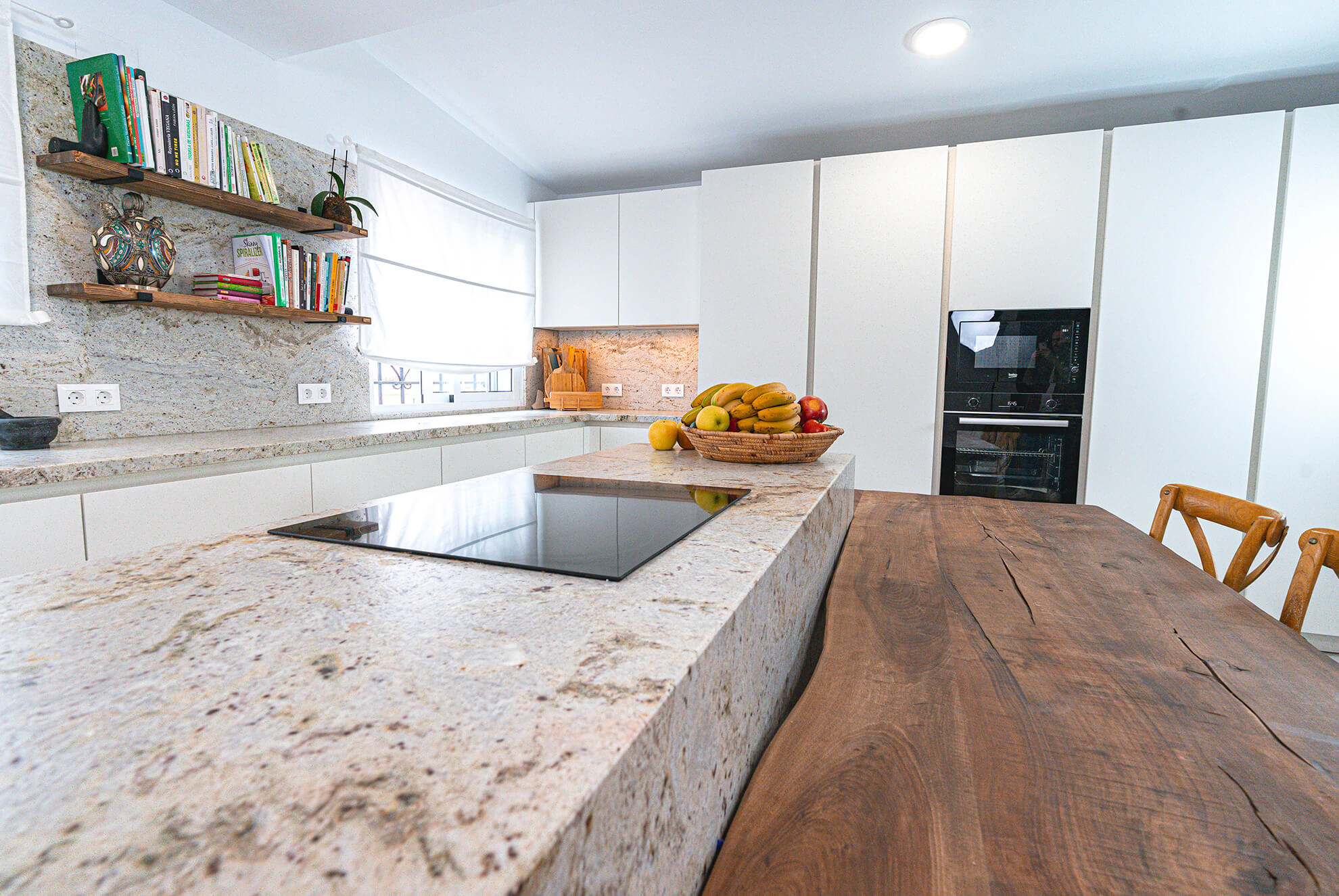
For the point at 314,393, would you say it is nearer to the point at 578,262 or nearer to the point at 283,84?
the point at 283,84

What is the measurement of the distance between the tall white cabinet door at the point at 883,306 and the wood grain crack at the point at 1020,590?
1.94m

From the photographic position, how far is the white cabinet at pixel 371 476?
201 cm

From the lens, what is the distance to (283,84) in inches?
97.1

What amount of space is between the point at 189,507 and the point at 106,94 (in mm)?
1217

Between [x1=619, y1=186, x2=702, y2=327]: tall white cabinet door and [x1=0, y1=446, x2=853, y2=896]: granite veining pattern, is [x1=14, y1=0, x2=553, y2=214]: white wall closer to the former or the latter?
[x1=619, y1=186, x2=702, y2=327]: tall white cabinet door

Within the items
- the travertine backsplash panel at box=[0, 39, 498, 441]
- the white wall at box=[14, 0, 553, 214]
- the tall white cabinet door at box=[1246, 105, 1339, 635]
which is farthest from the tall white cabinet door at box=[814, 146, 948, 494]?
the travertine backsplash panel at box=[0, 39, 498, 441]

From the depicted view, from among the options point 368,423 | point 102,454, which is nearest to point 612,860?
point 102,454

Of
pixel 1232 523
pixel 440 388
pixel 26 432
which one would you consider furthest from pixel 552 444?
pixel 1232 523

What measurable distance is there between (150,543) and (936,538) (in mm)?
1925

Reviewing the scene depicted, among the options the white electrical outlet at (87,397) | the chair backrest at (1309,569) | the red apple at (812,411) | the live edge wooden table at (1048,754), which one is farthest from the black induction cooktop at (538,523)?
the white electrical outlet at (87,397)

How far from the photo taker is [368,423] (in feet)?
8.87

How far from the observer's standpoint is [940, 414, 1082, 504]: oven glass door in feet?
9.44

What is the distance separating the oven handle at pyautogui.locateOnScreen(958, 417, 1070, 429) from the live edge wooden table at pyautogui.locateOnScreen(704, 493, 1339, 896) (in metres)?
1.98

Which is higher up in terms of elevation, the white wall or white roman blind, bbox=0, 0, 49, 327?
the white wall
